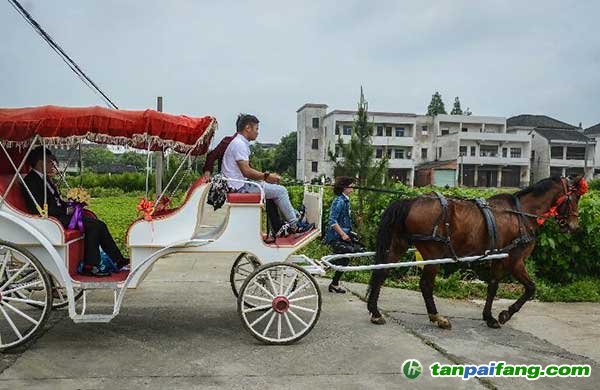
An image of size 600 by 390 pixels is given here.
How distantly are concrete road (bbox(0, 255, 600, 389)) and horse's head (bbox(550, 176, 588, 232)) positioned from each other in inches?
50.4

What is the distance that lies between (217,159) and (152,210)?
100cm

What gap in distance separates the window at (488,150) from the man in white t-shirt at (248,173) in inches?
2190

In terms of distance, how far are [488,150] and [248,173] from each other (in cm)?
5730

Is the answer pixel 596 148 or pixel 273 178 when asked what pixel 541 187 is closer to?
pixel 273 178

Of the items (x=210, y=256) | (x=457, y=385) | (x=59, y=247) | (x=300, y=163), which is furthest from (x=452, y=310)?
(x=300, y=163)

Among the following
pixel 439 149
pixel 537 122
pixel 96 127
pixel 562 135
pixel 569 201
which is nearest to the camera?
pixel 96 127

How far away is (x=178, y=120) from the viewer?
563 centimetres

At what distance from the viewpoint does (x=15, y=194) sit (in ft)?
19.0

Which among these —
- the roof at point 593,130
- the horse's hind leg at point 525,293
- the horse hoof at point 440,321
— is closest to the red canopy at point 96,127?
the horse hoof at point 440,321

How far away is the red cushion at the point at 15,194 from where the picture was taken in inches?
224

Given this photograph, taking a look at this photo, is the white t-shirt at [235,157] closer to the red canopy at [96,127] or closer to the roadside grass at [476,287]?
the red canopy at [96,127]

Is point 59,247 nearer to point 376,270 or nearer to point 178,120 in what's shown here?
point 178,120

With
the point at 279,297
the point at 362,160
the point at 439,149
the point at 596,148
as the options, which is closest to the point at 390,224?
the point at 279,297

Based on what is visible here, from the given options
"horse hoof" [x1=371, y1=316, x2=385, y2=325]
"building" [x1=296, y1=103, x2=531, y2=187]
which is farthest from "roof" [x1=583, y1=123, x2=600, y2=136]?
"horse hoof" [x1=371, y1=316, x2=385, y2=325]
